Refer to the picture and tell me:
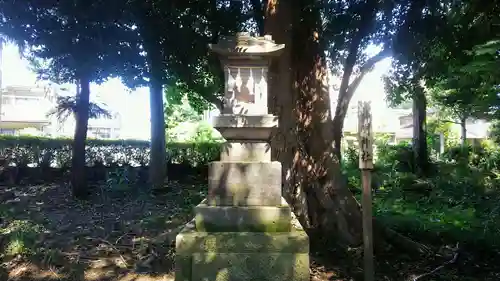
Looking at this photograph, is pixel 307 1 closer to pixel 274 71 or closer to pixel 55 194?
pixel 274 71

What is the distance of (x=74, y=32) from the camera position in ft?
25.9

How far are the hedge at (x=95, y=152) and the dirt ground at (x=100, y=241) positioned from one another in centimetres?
225

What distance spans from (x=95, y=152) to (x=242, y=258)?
1026 cm

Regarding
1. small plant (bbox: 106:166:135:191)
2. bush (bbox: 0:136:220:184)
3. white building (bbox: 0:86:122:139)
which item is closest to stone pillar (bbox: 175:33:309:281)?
small plant (bbox: 106:166:135:191)

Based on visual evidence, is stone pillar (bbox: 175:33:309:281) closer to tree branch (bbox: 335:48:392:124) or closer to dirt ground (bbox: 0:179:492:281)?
dirt ground (bbox: 0:179:492:281)

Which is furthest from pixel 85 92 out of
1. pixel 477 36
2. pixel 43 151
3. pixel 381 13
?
pixel 477 36

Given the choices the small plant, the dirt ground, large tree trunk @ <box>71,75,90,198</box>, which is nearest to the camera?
the dirt ground

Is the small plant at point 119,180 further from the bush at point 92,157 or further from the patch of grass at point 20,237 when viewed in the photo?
the patch of grass at point 20,237

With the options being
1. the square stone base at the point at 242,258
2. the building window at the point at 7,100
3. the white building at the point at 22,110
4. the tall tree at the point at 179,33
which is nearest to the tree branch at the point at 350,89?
the tall tree at the point at 179,33

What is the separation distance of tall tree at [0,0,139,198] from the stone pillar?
466 centimetres

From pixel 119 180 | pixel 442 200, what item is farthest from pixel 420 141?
pixel 119 180

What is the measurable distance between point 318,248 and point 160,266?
7.88ft

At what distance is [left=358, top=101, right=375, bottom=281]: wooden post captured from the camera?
4016 millimetres

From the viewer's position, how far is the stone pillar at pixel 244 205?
3.79 metres
